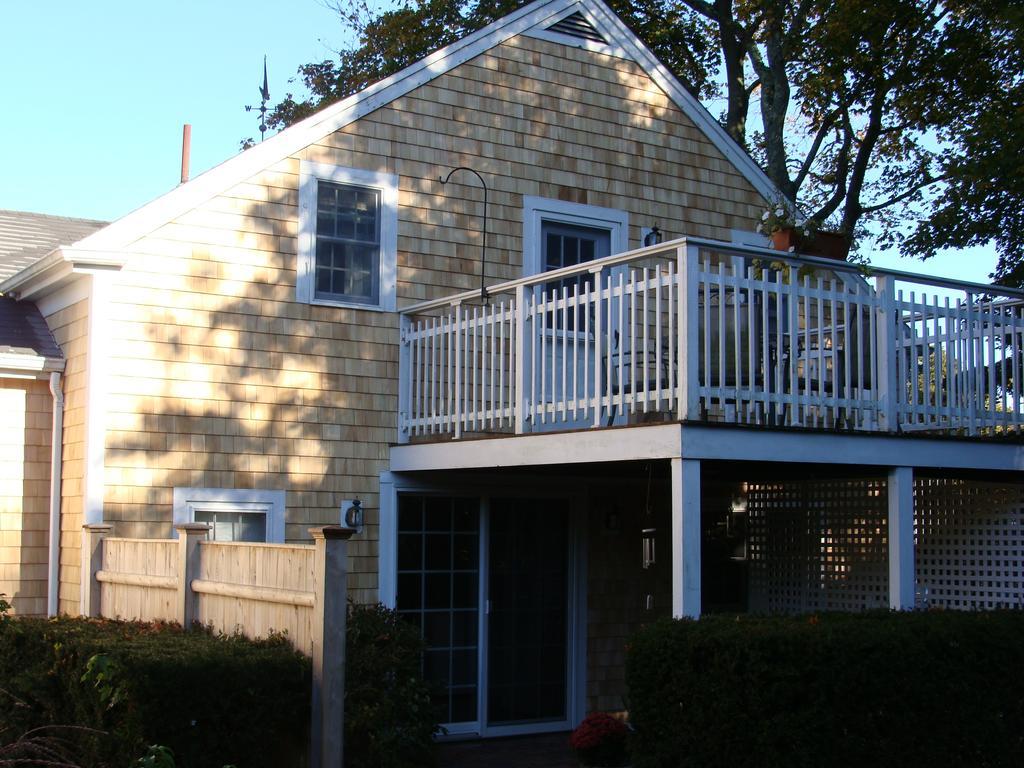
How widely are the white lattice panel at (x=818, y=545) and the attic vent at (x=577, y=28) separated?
195 inches

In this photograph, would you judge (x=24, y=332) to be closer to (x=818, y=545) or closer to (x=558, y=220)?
(x=558, y=220)

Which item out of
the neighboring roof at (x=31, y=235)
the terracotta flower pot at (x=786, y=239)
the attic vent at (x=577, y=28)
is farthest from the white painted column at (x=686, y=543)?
the neighboring roof at (x=31, y=235)

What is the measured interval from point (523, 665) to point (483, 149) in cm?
502

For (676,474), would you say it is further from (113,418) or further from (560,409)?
(113,418)

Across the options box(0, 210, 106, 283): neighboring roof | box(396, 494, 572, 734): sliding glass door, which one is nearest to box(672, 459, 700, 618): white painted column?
box(396, 494, 572, 734): sliding glass door

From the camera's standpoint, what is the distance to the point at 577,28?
42.2 feet

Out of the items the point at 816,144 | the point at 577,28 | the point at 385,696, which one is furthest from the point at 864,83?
the point at 385,696

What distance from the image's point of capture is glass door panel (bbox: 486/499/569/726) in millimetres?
11672

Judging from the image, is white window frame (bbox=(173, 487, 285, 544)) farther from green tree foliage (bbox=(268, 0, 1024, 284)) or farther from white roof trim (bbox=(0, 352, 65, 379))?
green tree foliage (bbox=(268, 0, 1024, 284))

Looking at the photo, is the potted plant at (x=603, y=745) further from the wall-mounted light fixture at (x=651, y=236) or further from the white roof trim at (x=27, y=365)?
the white roof trim at (x=27, y=365)

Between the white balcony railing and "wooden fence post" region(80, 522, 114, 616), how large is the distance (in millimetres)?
2796

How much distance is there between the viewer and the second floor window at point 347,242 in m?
11.2

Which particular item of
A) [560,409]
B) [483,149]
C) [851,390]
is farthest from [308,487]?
[851,390]

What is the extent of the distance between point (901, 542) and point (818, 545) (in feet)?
7.10
